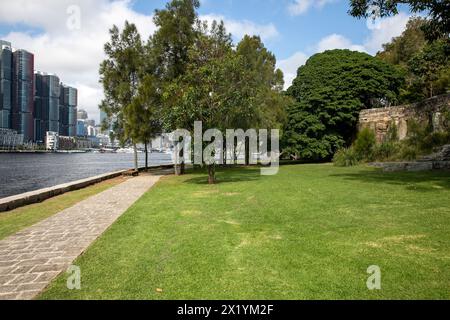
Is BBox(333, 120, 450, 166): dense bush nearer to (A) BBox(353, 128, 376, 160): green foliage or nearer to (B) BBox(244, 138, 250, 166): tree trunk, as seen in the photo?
(A) BBox(353, 128, 376, 160): green foliage

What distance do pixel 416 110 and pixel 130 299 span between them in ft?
86.7

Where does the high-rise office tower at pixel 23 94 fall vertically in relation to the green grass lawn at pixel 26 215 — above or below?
above

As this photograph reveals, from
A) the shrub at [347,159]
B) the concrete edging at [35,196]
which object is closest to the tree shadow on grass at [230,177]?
the concrete edging at [35,196]

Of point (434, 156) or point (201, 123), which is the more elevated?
point (201, 123)

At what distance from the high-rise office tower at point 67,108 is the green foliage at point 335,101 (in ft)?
481

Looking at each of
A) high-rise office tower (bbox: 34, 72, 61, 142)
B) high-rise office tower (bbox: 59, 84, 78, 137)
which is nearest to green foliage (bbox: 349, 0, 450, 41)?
high-rise office tower (bbox: 34, 72, 61, 142)

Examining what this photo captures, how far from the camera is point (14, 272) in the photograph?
14.6 feet

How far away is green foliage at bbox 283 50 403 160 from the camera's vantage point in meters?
31.1

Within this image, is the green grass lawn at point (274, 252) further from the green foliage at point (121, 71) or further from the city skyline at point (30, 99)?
the city skyline at point (30, 99)

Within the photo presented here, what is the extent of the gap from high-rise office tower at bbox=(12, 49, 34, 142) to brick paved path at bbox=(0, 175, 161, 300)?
134 meters

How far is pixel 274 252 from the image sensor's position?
4875 millimetres

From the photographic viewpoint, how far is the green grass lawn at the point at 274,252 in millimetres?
3693

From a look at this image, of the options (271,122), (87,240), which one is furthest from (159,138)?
(87,240)
